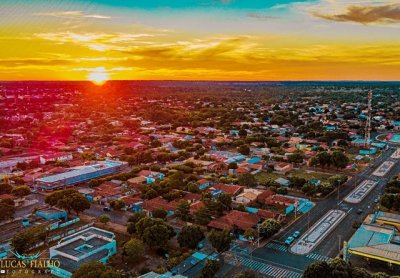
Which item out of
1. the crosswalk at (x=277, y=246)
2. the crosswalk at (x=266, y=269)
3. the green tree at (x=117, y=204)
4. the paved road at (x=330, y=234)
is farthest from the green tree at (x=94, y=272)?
the green tree at (x=117, y=204)

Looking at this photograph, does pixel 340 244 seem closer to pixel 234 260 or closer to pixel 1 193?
pixel 234 260

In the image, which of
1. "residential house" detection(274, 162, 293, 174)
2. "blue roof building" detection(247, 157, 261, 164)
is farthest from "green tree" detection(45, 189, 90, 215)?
"residential house" detection(274, 162, 293, 174)

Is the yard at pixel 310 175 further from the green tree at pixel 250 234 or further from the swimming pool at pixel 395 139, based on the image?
the swimming pool at pixel 395 139

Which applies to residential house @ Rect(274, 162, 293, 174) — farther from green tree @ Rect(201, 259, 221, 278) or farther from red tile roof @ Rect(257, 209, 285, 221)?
green tree @ Rect(201, 259, 221, 278)

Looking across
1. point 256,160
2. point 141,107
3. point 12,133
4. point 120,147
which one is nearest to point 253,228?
point 256,160

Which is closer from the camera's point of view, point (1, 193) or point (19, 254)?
point (19, 254)
